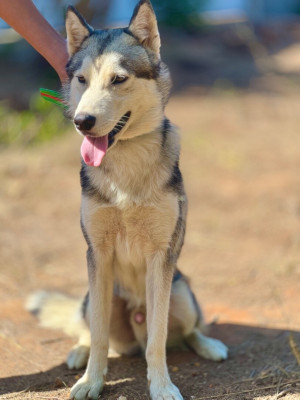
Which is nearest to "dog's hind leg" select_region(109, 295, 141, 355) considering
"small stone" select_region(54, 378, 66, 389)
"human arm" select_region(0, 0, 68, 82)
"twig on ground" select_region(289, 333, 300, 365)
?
"small stone" select_region(54, 378, 66, 389)

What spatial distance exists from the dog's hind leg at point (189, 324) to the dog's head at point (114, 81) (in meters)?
1.28

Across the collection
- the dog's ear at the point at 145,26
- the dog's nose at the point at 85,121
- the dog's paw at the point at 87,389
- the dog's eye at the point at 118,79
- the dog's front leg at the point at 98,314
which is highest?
the dog's ear at the point at 145,26

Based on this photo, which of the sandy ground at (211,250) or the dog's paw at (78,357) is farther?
the dog's paw at (78,357)

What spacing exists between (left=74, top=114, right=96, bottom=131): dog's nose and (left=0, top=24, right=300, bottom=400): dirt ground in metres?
1.60

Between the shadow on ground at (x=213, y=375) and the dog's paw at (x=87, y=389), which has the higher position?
the dog's paw at (x=87, y=389)

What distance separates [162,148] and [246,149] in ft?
18.5

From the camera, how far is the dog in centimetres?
324

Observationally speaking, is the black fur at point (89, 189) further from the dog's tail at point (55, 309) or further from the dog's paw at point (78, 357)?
the dog's tail at point (55, 309)

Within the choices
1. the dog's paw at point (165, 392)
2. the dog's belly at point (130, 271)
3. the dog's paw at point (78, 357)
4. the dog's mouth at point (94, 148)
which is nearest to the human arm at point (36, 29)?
the dog's mouth at point (94, 148)

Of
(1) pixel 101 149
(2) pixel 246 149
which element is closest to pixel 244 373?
(1) pixel 101 149

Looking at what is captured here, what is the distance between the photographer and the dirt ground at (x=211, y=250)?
385cm

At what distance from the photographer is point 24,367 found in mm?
4008

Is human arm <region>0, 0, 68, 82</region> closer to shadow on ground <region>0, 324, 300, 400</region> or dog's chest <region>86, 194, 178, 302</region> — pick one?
dog's chest <region>86, 194, 178, 302</region>

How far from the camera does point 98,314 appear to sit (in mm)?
3582
